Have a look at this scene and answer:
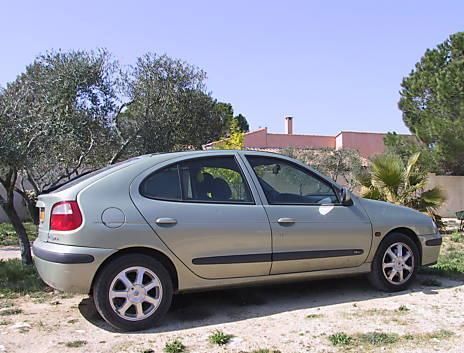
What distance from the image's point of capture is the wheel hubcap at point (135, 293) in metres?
4.54

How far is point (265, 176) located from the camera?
552 centimetres

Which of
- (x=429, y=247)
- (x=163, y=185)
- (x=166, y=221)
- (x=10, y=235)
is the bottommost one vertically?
(x=10, y=235)

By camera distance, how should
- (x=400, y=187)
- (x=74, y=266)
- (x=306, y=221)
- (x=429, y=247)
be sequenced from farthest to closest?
(x=400, y=187), (x=429, y=247), (x=306, y=221), (x=74, y=266)

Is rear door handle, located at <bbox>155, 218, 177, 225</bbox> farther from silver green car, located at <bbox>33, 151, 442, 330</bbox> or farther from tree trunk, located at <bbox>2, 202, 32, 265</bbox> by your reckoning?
tree trunk, located at <bbox>2, 202, 32, 265</bbox>

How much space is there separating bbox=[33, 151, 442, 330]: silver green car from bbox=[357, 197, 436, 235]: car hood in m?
0.02

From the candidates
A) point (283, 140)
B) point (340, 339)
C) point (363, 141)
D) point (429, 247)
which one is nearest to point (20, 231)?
point (340, 339)

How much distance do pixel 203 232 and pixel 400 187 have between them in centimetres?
921

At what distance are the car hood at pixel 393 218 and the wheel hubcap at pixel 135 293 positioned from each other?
2537 millimetres

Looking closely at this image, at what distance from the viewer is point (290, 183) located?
5582 millimetres

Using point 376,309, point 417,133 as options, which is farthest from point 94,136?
point 417,133

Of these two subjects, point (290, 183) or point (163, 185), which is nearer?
point (163, 185)

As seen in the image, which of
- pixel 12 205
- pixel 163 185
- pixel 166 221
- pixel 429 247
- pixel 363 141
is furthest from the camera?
pixel 363 141

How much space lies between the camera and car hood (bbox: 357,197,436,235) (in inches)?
227

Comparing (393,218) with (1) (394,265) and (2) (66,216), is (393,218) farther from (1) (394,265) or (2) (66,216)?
(2) (66,216)
